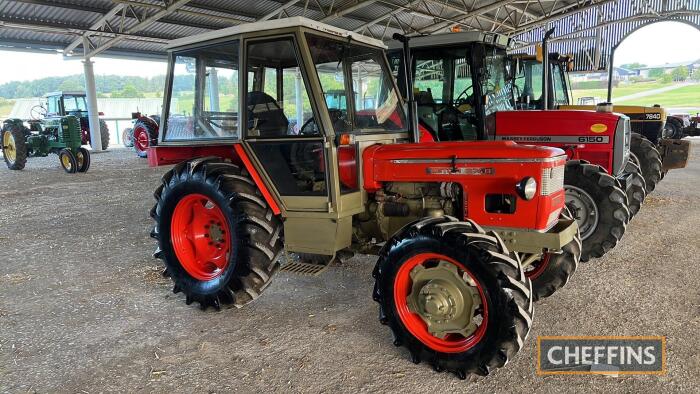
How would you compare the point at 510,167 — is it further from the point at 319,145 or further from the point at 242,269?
the point at 242,269

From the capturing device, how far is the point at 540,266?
3.60m

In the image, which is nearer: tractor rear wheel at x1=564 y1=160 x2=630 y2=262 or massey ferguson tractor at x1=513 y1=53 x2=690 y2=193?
tractor rear wheel at x1=564 y1=160 x2=630 y2=262

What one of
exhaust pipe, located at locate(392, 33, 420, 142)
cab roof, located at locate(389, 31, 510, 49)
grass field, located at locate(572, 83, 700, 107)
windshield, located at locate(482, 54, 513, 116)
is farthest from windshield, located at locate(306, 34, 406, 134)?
grass field, located at locate(572, 83, 700, 107)

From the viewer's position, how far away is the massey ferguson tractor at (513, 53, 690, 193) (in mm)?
6414

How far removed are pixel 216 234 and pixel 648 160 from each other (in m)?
5.94

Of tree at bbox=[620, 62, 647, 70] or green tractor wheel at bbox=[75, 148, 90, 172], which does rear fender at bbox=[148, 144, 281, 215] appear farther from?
tree at bbox=[620, 62, 647, 70]

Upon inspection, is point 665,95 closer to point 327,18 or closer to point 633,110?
point 327,18

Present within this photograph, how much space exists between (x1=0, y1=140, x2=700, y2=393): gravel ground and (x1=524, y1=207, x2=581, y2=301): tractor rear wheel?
0.15 meters

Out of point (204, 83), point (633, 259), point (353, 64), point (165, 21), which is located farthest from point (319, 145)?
point (165, 21)

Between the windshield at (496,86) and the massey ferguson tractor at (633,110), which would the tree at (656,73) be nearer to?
the massey ferguson tractor at (633,110)

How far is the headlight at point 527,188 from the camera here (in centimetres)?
285

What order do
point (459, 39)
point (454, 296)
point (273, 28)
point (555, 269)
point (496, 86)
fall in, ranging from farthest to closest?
point (496, 86), point (459, 39), point (555, 269), point (273, 28), point (454, 296)

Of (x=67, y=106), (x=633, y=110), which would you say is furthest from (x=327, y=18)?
(x=633, y=110)

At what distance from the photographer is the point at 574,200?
4586 mm
